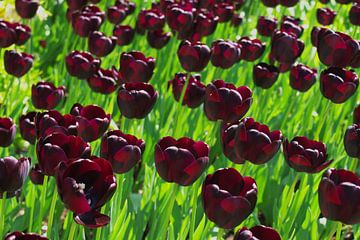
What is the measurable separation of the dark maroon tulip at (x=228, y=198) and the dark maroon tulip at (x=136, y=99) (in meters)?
0.57

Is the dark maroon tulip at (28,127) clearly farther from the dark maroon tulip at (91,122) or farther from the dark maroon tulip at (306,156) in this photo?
the dark maroon tulip at (306,156)

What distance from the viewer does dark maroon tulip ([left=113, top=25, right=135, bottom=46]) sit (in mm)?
3354

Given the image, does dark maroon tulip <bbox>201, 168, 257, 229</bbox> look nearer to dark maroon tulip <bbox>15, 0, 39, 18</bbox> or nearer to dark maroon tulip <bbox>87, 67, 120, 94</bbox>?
dark maroon tulip <bbox>87, 67, 120, 94</bbox>

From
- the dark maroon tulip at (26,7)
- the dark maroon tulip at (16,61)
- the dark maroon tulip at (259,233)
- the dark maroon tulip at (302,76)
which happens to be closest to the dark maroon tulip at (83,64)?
the dark maroon tulip at (16,61)

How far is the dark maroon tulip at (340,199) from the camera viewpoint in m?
1.55

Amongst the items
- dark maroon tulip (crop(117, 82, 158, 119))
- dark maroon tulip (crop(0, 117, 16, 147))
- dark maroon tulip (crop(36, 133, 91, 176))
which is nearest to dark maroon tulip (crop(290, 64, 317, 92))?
dark maroon tulip (crop(117, 82, 158, 119))

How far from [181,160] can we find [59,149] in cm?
30

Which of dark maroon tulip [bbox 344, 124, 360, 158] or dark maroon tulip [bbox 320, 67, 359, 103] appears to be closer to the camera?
dark maroon tulip [bbox 344, 124, 360, 158]

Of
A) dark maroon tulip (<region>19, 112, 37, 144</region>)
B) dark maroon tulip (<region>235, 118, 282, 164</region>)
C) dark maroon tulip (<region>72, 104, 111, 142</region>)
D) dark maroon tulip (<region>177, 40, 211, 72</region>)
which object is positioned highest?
dark maroon tulip (<region>177, 40, 211, 72</region>)

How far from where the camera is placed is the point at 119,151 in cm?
170

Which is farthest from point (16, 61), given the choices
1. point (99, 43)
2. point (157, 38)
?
point (157, 38)

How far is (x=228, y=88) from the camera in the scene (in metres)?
2.09

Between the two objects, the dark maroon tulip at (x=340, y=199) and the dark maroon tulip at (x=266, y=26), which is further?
the dark maroon tulip at (x=266, y=26)

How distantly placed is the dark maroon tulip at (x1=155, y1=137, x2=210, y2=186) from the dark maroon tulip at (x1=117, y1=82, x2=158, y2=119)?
1.26 ft
